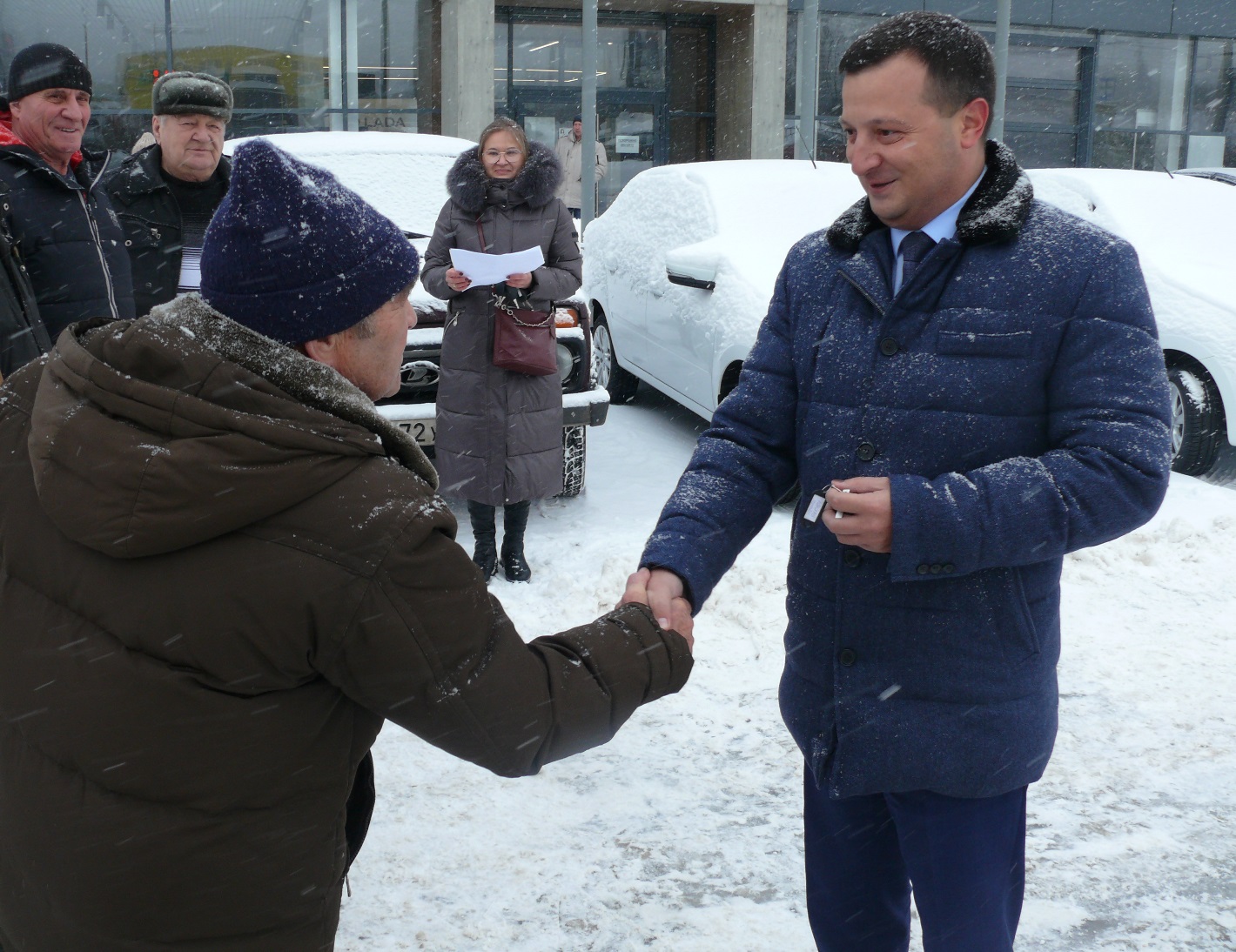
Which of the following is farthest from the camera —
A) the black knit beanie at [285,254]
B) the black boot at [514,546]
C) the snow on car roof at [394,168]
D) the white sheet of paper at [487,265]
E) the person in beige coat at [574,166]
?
the person in beige coat at [574,166]

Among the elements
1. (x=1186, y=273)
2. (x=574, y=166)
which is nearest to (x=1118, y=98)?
(x=574, y=166)

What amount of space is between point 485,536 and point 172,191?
76.6 inches

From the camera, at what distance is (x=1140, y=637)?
4.91m

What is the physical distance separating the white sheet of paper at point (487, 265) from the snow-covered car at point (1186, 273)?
320 centimetres

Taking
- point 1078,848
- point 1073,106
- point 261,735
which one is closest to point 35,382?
point 261,735

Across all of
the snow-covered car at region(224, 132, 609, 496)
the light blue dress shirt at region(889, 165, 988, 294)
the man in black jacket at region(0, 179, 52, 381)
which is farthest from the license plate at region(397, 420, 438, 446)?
the light blue dress shirt at region(889, 165, 988, 294)

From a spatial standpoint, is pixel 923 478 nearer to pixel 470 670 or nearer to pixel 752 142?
pixel 470 670

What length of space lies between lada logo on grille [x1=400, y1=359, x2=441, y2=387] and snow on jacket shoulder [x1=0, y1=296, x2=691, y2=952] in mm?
4161

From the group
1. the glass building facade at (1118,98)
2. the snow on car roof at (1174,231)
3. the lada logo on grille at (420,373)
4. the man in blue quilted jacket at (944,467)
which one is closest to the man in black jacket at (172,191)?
the lada logo on grille at (420,373)

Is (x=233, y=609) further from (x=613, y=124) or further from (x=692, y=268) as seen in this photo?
(x=613, y=124)

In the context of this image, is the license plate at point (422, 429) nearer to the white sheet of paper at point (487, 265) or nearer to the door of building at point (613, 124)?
the white sheet of paper at point (487, 265)

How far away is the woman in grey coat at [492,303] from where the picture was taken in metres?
5.30

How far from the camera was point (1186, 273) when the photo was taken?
24.3 ft

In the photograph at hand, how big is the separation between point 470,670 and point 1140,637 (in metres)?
4.04
